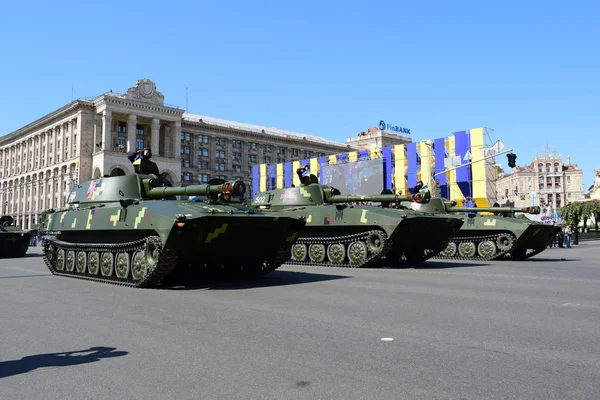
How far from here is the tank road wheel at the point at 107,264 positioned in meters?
12.4

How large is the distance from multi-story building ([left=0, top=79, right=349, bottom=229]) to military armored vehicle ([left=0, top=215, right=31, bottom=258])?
5038cm

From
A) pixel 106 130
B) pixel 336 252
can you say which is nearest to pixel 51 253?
pixel 336 252

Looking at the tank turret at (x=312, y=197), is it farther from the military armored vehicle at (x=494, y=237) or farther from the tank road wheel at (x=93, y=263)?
the tank road wheel at (x=93, y=263)

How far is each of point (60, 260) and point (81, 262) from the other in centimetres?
140

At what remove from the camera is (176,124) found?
85375 mm

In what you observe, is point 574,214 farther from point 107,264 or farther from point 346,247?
point 107,264

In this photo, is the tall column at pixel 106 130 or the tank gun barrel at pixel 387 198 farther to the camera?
the tall column at pixel 106 130

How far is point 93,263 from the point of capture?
43.2ft

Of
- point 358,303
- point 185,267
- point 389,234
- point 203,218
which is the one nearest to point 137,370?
point 358,303

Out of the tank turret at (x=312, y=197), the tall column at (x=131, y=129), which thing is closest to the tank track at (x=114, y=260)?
the tank turret at (x=312, y=197)

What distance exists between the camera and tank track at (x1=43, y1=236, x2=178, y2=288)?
10.8 metres

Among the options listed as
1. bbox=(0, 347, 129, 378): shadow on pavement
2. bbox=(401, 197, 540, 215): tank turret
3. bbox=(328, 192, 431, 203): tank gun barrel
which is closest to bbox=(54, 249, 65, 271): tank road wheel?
bbox=(328, 192, 431, 203): tank gun barrel

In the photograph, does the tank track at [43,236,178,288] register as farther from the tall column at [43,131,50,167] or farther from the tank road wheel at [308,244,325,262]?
the tall column at [43,131,50,167]

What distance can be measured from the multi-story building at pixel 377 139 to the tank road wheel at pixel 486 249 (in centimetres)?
7150
